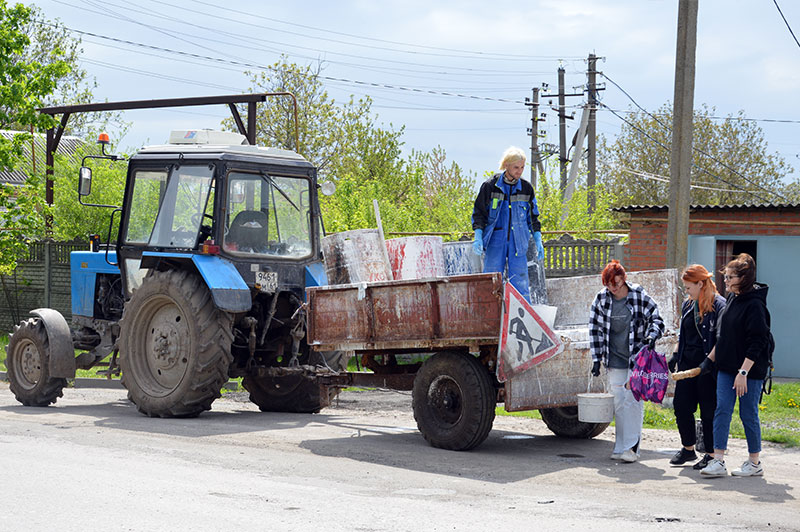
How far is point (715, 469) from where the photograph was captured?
8164 millimetres

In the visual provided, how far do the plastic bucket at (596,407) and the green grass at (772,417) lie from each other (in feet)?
7.88

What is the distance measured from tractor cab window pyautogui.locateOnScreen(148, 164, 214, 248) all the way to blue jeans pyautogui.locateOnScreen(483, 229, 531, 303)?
317 cm

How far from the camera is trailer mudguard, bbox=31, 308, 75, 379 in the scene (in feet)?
39.8

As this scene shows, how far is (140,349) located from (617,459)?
540cm

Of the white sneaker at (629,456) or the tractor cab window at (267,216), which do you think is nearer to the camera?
the white sneaker at (629,456)

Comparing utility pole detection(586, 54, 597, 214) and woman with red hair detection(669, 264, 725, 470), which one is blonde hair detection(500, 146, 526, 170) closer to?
woman with red hair detection(669, 264, 725, 470)

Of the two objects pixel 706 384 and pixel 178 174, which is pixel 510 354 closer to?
pixel 706 384

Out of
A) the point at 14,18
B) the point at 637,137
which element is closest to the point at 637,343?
the point at 14,18

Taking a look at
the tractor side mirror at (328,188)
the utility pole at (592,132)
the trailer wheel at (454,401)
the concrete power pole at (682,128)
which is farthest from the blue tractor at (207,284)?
the utility pole at (592,132)

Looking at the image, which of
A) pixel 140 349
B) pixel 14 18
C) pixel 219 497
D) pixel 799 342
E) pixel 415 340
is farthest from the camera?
pixel 14 18

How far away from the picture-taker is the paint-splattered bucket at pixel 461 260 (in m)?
→ 10.8

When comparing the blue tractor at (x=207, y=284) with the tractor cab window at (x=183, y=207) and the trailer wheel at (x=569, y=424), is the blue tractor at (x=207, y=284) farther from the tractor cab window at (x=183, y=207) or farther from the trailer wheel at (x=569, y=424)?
the trailer wheel at (x=569, y=424)

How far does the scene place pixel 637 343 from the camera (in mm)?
8812

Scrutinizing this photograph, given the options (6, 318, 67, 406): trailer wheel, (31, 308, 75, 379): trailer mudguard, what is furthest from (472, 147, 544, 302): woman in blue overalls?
(6, 318, 67, 406): trailer wheel
